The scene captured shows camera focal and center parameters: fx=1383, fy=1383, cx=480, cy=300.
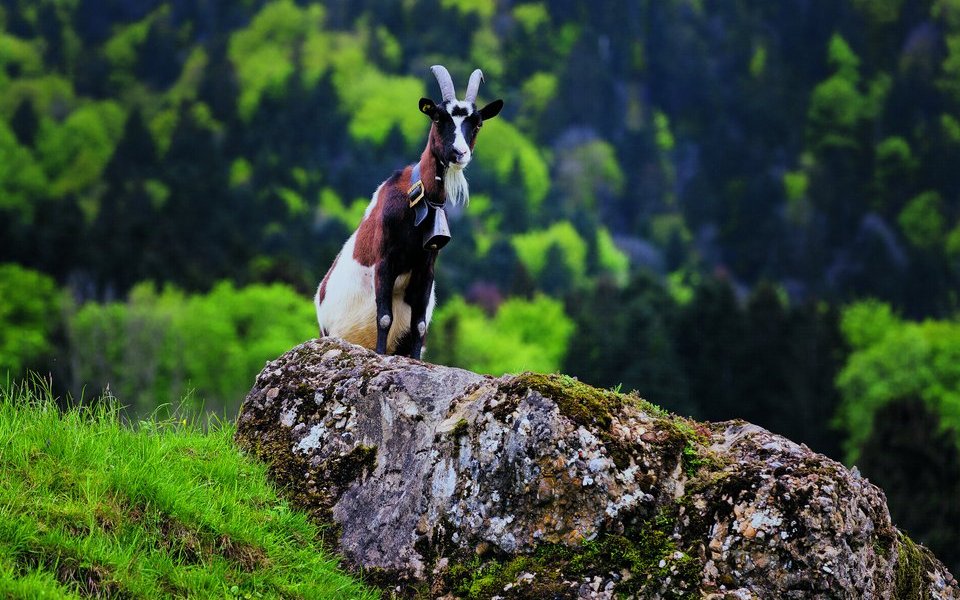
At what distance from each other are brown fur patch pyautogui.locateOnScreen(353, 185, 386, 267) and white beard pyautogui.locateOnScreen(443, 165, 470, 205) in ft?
2.40

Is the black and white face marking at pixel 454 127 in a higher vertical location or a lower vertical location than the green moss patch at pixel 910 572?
higher

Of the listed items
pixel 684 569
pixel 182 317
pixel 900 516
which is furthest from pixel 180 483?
pixel 182 317

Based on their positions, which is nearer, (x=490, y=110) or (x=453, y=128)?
(x=453, y=128)

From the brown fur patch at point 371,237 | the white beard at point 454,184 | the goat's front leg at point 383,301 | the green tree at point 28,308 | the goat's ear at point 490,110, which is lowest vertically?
the goat's front leg at point 383,301

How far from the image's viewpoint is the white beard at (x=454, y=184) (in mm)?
13320

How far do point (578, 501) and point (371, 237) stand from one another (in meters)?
4.92

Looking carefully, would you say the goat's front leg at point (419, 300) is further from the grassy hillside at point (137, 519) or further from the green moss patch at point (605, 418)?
the green moss patch at point (605, 418)

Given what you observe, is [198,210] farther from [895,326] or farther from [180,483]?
[180,483]

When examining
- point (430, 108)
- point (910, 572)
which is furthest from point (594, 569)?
point (430, 108)

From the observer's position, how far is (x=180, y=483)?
10484mm

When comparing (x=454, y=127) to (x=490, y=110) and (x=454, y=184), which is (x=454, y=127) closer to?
(x=454, y=184)

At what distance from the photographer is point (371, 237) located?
14031 mm

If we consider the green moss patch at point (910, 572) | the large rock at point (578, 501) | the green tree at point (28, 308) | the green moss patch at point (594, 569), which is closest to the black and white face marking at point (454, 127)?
the large rock at point (578, 501)

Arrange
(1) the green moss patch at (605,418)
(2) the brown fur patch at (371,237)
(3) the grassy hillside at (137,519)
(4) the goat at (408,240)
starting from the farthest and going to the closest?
(2) the brown fur patch at (371,237)
(4) the goat at (408,240)
(1) the green moss patch at (605,418)
(3) the grassy hillside at (137,519)
